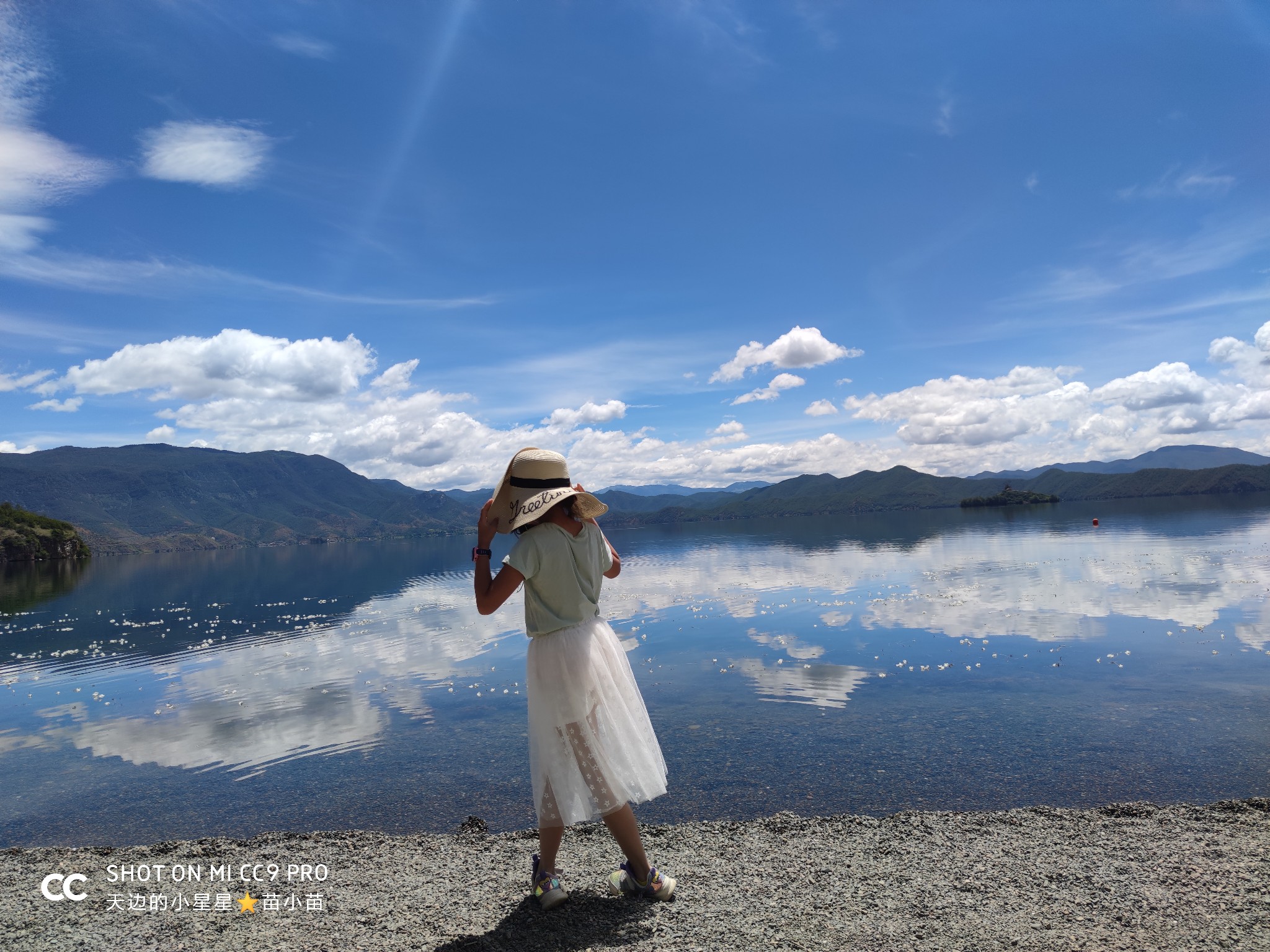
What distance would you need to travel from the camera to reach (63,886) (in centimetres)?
757

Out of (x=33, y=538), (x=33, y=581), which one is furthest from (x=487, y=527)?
(x=33, y=538)

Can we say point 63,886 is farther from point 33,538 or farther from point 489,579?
point 33,538

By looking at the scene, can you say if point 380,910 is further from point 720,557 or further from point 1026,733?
point 720,557

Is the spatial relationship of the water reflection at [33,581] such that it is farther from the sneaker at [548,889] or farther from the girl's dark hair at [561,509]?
the girl's dark hair at [561,509]

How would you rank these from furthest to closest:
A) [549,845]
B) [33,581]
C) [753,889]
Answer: [33,581]
[753,889]
[549,845]

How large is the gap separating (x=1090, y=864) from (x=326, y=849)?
27.6ft

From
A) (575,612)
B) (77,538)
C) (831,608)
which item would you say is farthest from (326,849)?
(77,538)

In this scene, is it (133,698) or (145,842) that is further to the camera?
(133,698)

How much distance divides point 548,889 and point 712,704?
964 centimetres

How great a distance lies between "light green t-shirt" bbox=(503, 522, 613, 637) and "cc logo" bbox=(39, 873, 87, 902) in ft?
19.4

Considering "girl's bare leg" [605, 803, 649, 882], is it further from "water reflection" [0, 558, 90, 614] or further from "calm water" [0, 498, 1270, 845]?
"water reflection" [0, 558, 90, 614]

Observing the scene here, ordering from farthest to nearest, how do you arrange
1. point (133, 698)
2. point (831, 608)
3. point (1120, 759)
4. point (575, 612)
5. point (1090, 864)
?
point (831, 608) < point (133, 698) < point (1120, 759) < point (1090, 864) < point (575, 612)

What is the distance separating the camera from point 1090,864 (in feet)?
21.5

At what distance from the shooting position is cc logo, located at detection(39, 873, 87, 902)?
7211 mm
